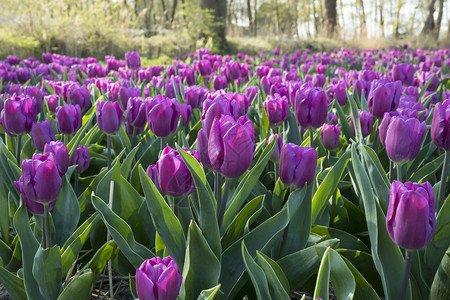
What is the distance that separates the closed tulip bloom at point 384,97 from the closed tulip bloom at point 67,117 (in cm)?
114

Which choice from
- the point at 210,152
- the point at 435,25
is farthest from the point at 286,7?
the point at 210,152

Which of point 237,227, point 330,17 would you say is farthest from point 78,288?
point 330,17

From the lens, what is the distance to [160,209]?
0.99m

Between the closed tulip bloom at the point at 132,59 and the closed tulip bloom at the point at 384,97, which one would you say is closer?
the closed tulip bloom at the point at 384,97

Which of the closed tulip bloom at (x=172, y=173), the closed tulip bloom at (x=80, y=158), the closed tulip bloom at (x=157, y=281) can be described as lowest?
the closed tulip bloom at (x=157, y=281)

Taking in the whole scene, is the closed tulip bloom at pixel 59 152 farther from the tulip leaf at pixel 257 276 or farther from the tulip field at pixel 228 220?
the tulip leaf at pixel 257 276

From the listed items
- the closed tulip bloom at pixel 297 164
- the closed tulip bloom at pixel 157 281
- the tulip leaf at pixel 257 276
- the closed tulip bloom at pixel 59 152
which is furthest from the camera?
the closed tulip bloom at pixel 59 152

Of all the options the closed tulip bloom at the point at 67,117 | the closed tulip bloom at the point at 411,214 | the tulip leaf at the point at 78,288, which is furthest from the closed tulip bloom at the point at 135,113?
the closed tulip bloom at the point at 411,214

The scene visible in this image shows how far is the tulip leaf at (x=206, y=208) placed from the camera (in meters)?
0.94

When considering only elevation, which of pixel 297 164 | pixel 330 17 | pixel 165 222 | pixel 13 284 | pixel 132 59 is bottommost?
pixel 13 284

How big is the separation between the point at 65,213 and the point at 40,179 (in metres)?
0.32

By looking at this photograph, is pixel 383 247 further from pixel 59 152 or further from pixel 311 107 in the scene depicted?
pixel 59 152

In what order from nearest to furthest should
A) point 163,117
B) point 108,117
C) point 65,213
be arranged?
1. point 65,213
2. point 163,117
3. point 108,117

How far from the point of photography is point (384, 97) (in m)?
1.59
